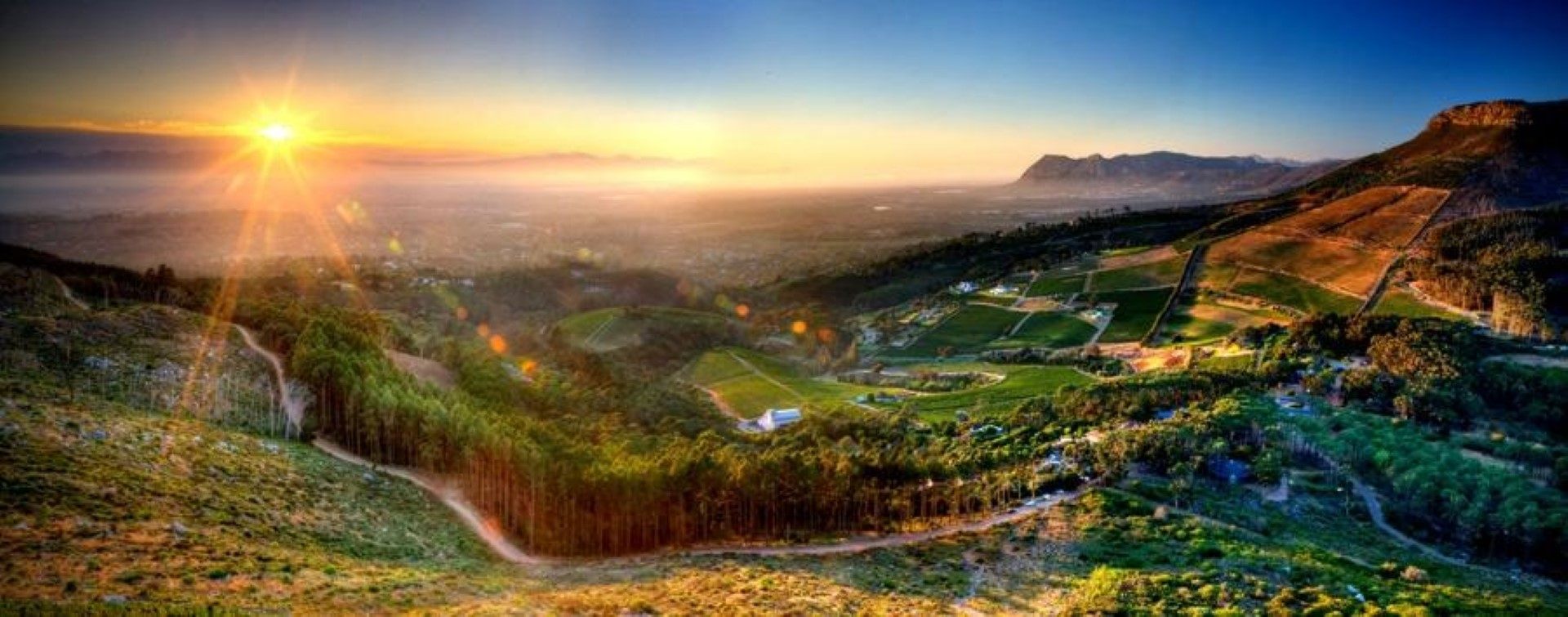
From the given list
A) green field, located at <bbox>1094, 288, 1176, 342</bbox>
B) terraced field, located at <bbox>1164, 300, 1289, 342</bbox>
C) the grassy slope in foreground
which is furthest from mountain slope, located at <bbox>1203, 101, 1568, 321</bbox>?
the grassy slope in foreground

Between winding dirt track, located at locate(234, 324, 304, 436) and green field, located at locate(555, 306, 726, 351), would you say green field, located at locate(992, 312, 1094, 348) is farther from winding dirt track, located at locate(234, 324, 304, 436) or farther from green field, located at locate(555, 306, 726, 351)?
winding dirt track, located at locate(234, 324, 304, 436)

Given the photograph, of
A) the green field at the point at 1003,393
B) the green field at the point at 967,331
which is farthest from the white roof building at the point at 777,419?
the green field at the point at 967,331

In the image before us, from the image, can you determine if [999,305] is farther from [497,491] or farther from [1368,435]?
[497,491]

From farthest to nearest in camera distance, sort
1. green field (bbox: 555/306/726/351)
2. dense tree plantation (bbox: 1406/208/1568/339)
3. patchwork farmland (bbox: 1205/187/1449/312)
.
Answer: green field (bbox: 555/306/726/351) → patchwork farmland (bbox: 1205/187/1449/312) → dense tree plantation (bbox: 1406/208/1568/339)

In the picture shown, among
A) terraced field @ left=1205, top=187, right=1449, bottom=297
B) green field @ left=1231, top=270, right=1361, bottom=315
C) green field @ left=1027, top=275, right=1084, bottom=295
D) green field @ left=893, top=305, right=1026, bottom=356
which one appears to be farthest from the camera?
green field @ left=1027, top=275, right=1084, bottom=295

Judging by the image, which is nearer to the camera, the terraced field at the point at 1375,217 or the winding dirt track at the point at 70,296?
the winding dirt track at the point at 70,296

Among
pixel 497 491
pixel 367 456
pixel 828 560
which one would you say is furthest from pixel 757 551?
pixel 367 456

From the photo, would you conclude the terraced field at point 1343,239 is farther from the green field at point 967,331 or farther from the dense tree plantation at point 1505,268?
the green field at point 967,331
